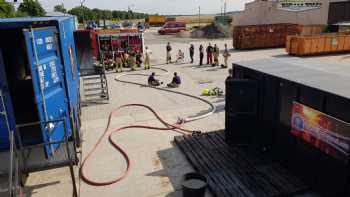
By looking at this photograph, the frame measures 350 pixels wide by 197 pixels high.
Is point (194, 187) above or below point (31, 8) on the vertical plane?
below

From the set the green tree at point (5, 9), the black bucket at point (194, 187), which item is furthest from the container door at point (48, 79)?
the green tree at point (5, 9)

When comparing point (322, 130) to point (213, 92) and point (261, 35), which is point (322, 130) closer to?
point (213, 92)

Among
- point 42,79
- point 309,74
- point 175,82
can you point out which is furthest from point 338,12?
point 42,79

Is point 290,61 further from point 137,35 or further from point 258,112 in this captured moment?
point 137,35

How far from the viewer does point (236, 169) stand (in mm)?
8484

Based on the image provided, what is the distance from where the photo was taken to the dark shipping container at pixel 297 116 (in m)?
6.47

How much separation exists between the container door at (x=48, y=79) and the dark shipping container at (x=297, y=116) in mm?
4833

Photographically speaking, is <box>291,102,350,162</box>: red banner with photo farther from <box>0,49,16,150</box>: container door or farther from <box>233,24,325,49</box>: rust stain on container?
<box>233,24,325,49</box>: rust stain on container

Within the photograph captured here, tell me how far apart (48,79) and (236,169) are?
5.55 metres

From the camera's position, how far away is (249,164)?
8.69 m

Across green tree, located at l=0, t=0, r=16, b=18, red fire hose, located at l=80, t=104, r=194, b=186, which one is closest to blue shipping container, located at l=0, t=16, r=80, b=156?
red fire hose, located at l=80, t=104, r=194, b=186

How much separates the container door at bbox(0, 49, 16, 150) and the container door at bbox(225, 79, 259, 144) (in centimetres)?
592

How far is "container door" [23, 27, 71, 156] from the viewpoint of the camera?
702cm

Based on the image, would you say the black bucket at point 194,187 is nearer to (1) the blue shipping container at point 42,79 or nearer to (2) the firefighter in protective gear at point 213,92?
(1) the blue shipping container at point 42,79
